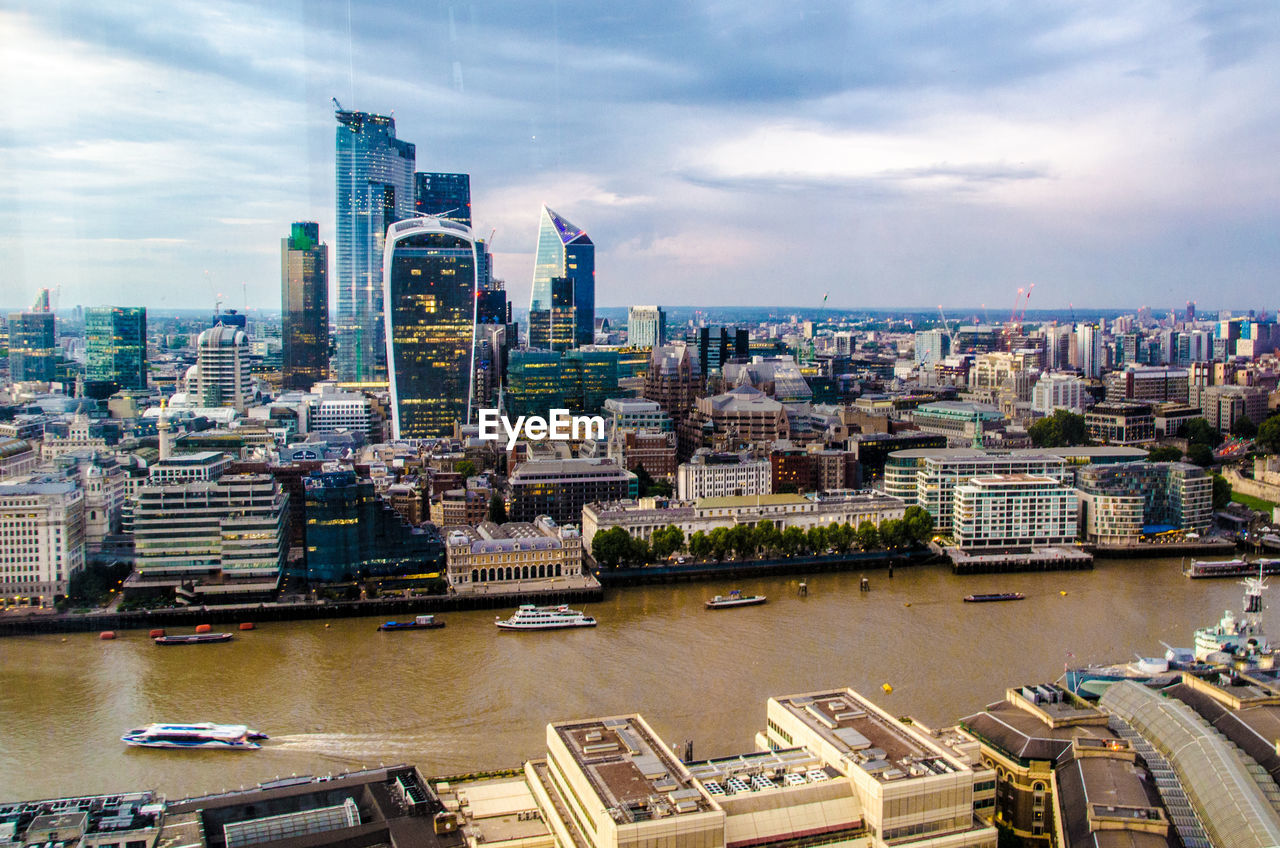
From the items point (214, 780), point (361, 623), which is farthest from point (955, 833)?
point (361, 623)

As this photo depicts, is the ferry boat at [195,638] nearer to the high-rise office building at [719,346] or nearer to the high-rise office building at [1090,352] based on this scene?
the high-rise office building at [719,346]

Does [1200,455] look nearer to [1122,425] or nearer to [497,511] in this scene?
[1122,425]

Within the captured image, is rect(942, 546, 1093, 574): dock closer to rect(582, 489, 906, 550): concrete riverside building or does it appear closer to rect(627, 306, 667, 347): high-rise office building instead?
rect(582, 489, 906, 550): concrete riverside building

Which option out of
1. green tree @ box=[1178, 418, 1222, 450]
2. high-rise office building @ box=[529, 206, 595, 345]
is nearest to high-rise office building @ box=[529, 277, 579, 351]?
high-rise office building @ box=[529, 206, 595, 345]

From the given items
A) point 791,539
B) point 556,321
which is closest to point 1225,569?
point 791,539

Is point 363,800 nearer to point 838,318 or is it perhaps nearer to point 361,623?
point 361,623
